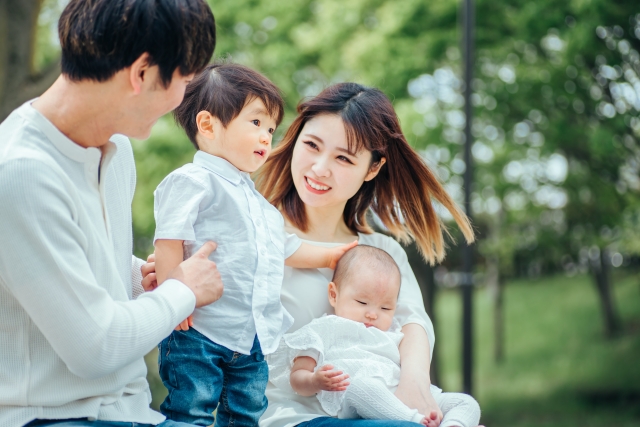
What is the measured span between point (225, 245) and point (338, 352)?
22.8 inches

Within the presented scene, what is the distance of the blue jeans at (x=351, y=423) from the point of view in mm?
2367

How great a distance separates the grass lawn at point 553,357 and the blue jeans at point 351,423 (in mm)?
10557

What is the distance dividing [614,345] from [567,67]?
6.89m

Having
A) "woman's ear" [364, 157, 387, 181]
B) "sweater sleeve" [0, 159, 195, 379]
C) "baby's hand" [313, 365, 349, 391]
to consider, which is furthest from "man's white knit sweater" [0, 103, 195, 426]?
"woman's ear" [364, 157, 387, 181]

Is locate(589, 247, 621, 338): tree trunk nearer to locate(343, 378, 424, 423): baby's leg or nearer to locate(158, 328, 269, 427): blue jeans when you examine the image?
locate(343, 378, 424, 423): baby's leg

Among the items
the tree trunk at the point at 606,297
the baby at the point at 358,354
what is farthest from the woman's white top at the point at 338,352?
the tree trunk at the point at 606,297

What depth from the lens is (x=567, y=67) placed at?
1017 cm

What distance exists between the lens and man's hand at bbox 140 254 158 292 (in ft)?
7.73

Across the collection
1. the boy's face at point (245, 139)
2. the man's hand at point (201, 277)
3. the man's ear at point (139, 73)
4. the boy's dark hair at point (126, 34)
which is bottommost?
the man's hand at point (201, 277)

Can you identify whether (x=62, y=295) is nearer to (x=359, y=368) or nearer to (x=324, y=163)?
(x=359, y=368)

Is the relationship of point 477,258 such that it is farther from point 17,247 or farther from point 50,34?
point 17,247

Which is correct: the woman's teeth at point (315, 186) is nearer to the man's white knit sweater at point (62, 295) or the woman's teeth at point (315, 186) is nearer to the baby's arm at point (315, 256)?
the baby's arm at point (315, 256)

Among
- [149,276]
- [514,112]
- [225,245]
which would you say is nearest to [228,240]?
[225,245]

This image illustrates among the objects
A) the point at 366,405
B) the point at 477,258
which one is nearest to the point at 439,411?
the point at 366,405
